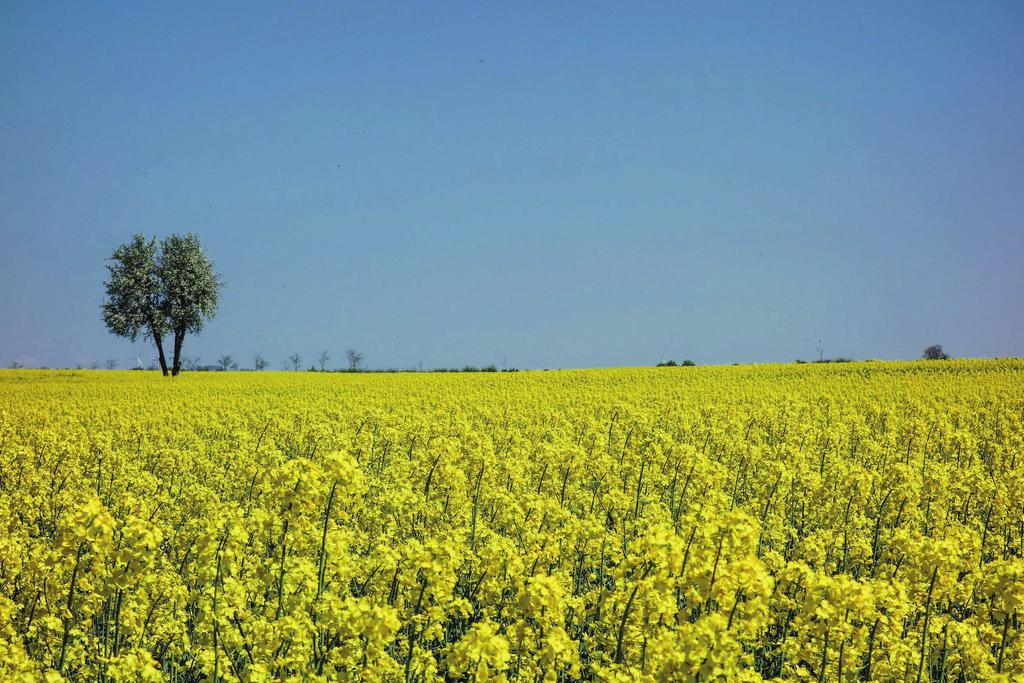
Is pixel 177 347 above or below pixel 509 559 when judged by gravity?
above

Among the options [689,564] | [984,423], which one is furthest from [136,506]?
[984,423]

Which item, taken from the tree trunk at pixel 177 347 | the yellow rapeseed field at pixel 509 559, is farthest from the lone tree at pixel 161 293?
the yellow rapeseed field at pixel 509 559

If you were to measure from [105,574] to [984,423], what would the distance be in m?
24.9

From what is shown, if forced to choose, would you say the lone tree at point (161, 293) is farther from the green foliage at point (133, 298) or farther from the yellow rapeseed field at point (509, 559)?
the yellow rapeseed field at point (509, 559)

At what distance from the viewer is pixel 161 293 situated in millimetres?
68375

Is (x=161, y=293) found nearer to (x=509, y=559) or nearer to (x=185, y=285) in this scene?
(x=185, y=285)

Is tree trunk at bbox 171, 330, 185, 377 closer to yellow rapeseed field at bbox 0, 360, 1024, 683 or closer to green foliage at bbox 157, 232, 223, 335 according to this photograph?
green foliage at bbox 157, 232, 223, 335

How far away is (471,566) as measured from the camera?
885 cm

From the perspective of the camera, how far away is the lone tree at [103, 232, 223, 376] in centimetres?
6725

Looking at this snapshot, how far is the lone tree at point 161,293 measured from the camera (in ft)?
221

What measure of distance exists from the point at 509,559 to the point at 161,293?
6966 centimetres

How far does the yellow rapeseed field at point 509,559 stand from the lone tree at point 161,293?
50.8 m

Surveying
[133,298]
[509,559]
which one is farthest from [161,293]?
[509,559]

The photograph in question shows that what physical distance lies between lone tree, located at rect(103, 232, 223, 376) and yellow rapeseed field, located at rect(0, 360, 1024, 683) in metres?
50.8
